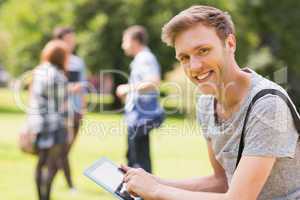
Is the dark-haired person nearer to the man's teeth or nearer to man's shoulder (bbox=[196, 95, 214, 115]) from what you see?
man's shoulder (bbox=[196, 95, 214, 115])

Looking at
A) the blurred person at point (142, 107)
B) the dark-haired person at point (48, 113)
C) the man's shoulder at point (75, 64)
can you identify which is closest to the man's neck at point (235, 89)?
the dark-haired person at point (48, 113)

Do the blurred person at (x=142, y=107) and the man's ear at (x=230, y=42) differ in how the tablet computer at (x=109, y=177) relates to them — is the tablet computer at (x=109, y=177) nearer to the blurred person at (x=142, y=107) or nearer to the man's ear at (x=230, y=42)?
the man's ear at (x=230, y=42)

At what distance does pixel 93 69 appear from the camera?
25.5m

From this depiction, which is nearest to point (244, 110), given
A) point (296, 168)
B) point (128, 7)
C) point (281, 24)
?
point (296, 168)

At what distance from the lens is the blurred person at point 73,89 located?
7781mm

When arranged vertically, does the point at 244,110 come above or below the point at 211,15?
below

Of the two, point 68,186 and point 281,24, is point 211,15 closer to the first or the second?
point 68,186

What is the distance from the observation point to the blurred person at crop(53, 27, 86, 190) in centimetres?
778

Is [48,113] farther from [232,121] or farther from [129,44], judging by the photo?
[232,121]

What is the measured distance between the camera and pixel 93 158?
11016 millimetres

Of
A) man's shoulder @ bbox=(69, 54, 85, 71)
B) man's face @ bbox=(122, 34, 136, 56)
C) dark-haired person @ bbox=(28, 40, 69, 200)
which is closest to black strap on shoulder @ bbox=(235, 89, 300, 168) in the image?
dark-haired person @ bbox=(28, 40, 69, 200)

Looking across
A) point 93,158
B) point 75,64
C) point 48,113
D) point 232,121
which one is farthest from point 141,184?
point 93,158

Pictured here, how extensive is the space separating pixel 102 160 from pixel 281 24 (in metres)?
29.3

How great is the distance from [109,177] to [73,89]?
17.1 feet
